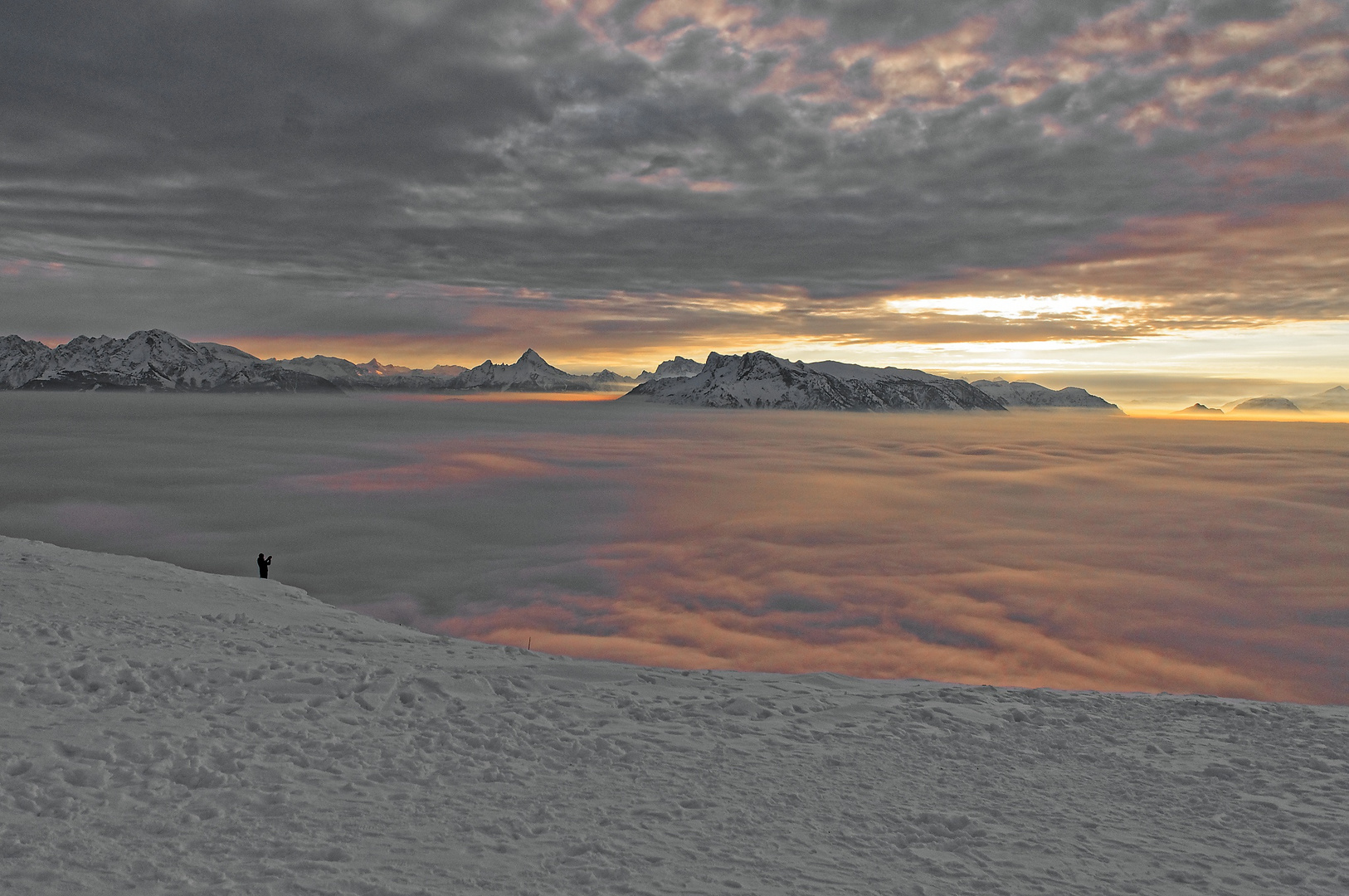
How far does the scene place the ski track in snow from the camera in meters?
7.98

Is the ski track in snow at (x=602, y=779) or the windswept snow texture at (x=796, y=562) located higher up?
the ski track in snow at (x=602, y=779)

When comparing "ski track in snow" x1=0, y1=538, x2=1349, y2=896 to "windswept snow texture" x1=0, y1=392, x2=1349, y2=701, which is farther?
"windswept snow texture" x1=0, y1=392, x2=1349, y2=701

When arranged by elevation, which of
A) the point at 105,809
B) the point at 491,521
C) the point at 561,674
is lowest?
the point at 491,521

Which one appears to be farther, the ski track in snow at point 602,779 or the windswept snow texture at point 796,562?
the windswept snow texture at point 796,562

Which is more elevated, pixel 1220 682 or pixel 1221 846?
pixel 1221 846

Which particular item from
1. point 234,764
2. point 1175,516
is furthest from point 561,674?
point 1175,516

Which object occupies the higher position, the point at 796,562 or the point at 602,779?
the point at 602,779

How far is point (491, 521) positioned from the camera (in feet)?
275

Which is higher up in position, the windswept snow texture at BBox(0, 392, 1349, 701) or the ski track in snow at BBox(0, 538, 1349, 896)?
the ski track in snow at BBox(0, 538, 1349, 896)

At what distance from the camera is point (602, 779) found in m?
10.5

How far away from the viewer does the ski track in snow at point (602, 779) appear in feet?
26.2

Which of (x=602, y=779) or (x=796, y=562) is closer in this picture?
(x=602, y=779)

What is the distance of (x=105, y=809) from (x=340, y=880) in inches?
126

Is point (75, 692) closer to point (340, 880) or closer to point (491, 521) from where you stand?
point (340, 880)
